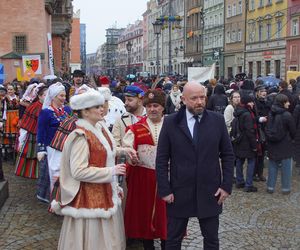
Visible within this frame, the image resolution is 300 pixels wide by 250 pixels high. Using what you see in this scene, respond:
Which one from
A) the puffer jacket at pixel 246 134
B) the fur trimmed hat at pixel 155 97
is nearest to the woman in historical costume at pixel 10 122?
the puffer jacket at pixel 246 134

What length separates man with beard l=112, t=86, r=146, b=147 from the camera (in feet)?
18.4

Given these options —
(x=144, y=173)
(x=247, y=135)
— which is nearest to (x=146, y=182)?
(x=144, y=173)

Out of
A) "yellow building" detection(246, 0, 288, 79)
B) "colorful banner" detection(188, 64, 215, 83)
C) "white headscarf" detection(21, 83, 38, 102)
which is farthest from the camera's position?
"yellow building" detection(246, 0, 288, 79)

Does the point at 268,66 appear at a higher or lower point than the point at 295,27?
lower

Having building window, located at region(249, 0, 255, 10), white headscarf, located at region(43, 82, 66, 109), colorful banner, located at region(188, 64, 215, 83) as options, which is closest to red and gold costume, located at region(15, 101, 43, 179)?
white headscarf, located at region(43, 82, 66, 109)

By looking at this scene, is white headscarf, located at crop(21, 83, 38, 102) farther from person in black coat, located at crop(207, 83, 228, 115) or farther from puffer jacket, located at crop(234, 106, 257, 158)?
person in black coat, located at crop(207, 83, 228, 115)

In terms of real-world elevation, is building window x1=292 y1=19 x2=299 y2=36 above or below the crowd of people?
above

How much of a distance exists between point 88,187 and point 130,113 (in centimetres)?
169

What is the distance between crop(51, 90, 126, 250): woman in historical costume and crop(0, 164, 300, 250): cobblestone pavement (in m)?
1.57

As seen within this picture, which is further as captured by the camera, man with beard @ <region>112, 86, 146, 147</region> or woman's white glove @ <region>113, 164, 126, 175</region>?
man with beard @ <region>112, 86, 146, 147</region>

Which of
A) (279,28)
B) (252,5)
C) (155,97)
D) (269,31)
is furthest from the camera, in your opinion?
(252,5)

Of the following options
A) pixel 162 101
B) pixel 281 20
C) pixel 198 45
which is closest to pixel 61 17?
pixel 281 20

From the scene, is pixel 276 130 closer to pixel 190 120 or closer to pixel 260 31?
pixel 190 120

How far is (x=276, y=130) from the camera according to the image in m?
8.27
